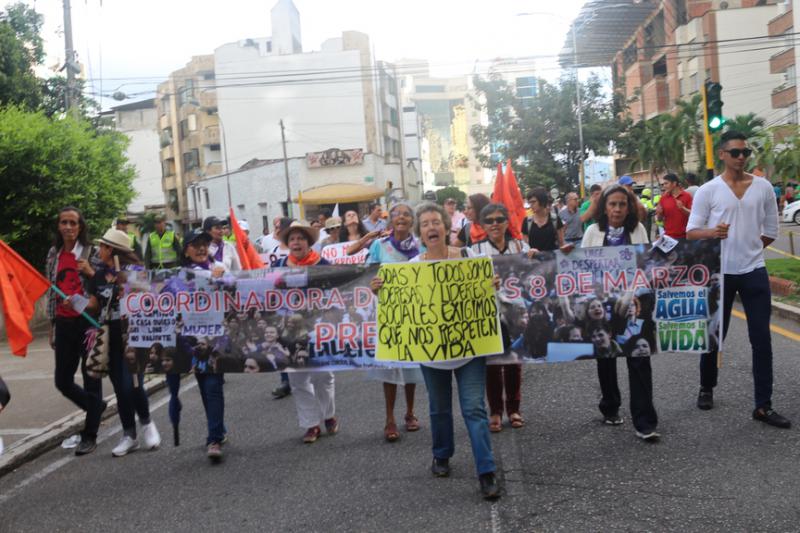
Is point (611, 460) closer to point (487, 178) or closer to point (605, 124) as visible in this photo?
point (605, 124)

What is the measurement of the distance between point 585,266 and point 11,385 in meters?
7.38

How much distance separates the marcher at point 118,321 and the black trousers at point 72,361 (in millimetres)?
198

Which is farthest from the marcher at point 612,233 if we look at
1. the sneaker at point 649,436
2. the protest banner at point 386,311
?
the sneaker at point 649,436

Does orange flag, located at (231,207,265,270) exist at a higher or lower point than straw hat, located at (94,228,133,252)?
lower

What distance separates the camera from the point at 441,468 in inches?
218

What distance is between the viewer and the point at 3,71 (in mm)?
19094

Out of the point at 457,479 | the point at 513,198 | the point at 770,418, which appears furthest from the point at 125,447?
the point at 513,198

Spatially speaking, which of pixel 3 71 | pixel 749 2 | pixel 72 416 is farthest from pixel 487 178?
pixel 72 416

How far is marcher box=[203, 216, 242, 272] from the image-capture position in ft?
24.7

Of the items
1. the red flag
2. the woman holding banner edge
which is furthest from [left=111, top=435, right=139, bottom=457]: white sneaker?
the red flag

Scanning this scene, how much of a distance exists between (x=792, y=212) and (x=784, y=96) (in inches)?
520

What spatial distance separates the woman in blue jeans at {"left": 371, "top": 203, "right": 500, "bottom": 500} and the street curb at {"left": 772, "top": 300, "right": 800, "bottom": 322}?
6.64 meters

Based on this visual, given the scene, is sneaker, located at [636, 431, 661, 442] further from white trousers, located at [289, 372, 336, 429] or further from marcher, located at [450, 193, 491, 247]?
marcher, located at [450, 193, 491, 247]

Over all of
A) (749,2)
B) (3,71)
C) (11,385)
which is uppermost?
(749,2)
